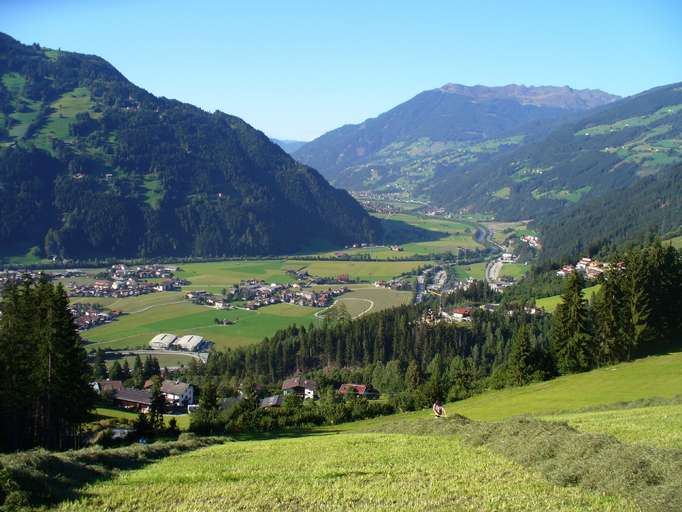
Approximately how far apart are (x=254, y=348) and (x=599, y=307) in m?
52.0

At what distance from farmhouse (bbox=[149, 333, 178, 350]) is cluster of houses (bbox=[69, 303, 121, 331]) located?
16982 millimetres

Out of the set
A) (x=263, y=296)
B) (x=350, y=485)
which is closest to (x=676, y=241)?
(x=263, y=296)

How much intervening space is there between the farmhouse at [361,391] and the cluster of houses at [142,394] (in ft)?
61.5

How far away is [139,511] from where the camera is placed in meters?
12.2

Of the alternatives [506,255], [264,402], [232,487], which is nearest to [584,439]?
[232,487]

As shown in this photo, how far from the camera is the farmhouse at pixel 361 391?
6766 cm

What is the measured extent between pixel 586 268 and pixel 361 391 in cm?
7176

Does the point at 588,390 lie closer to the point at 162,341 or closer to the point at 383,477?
the point at 383,477

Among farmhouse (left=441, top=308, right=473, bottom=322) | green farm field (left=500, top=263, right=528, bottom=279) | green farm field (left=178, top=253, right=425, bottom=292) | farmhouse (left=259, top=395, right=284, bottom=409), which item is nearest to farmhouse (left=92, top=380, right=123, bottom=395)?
farmhouse (left=259, top=395, right=284, bottom=409)

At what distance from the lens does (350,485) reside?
1374cm

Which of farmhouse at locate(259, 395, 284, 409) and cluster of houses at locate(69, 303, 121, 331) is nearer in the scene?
farmhouse at locate(259, 395, 284, 409)

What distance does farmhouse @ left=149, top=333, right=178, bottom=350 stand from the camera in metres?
95.5

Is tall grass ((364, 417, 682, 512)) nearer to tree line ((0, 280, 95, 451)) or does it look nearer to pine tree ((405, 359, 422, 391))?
tree line ((0, 280, 95, 451))

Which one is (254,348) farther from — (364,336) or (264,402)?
(264,402)
